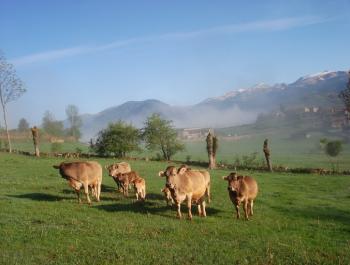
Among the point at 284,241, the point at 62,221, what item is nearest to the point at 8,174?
the point at 62,221

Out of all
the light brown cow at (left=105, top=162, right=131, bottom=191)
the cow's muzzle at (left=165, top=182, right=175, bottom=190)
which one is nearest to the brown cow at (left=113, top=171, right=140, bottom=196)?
the light brown cow at (left=105, top=162, right=131, bottom=191)

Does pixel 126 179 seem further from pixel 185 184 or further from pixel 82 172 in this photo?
pixel 185 184

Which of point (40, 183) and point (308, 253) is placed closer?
point (308, 253)

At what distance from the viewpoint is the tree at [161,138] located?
6056cm

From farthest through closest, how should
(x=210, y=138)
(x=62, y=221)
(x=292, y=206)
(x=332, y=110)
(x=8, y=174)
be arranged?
(x=332, y=110) → (x=210, y=138) → (x=8, y=174) → (x=292, y=206) → (x=62, y=221)

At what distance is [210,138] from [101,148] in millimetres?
15805

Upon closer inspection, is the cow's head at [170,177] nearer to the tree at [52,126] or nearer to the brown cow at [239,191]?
the brown cow at [239,191]

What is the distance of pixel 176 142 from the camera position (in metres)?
61.0

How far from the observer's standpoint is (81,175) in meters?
21.5

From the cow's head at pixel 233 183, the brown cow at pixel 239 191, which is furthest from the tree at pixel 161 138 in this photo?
the cow's head at pixel 233 183

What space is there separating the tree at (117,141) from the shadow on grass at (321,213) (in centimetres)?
3703

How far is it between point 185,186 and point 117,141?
129 feet

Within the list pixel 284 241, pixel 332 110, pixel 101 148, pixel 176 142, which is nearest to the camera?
pixel 284 241

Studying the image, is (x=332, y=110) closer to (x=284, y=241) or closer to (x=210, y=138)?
(x=210, y=138)
